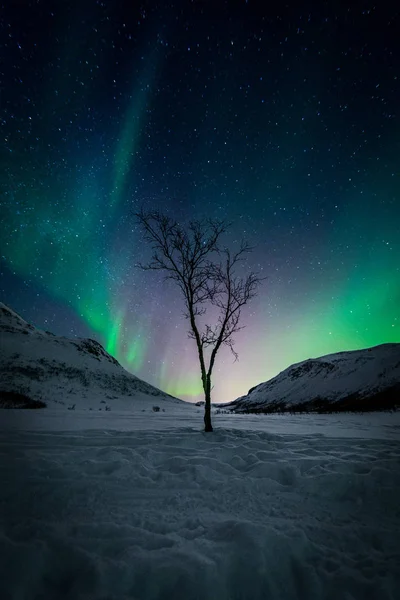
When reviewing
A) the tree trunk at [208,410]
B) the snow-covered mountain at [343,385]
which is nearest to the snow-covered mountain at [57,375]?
the tree trunk at [208,410]

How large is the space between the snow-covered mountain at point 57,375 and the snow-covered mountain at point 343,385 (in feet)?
79.4

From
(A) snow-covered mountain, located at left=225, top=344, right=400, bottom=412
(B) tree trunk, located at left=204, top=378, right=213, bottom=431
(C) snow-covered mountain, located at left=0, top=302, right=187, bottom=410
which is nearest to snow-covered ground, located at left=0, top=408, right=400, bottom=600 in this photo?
(B) tree trunk, located at left=204, top=378, right=213, bottom=431

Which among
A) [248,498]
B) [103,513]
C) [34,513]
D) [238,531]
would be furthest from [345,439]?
[34,513]

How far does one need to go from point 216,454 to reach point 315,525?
3.20 metres

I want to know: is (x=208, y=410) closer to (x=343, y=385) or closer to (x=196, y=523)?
(x=196, y=523)

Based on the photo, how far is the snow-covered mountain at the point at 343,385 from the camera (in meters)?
34.7

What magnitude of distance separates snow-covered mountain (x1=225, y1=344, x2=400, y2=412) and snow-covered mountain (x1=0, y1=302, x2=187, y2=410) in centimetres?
2419

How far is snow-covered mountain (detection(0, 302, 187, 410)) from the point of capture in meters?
37.8

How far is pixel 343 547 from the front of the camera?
3277 mm

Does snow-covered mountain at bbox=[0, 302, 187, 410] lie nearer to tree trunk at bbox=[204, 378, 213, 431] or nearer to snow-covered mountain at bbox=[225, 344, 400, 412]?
tree trunk at bbox=[204, 378, 213, 431]

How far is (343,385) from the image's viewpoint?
43.2m

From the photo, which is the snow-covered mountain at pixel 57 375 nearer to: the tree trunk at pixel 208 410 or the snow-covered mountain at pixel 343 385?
the tree trunk at pixel 208 410

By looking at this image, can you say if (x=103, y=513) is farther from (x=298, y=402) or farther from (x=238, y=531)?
(x=298, y=402)

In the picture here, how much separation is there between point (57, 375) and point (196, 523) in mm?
52682
